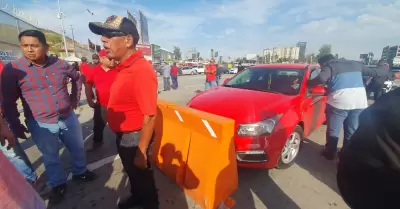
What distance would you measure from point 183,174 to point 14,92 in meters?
2.16

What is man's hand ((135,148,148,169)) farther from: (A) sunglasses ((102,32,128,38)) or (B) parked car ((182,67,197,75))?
(B) parked car ((182,67,197,75))

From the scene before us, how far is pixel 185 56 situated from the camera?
108m

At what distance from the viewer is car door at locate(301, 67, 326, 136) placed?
331 cm

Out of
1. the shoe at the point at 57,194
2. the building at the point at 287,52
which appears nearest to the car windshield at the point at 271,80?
the shoe at the point at 57,194

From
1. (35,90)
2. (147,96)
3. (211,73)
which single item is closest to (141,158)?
(147,96)

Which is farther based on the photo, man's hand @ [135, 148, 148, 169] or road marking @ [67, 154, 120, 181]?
road marking @ [67, 154, 120, 181]

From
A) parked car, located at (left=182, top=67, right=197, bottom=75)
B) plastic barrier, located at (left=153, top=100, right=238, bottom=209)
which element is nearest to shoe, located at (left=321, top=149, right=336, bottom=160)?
plastic barrier, located at (left=153, top=100, right=238, bottom=209)

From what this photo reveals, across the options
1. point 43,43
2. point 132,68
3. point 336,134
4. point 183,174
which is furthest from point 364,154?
point 43,43

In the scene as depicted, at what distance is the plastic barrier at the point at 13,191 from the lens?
977 millimetres

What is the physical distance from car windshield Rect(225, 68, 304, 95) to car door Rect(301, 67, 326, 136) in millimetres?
231

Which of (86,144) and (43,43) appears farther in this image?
(86,144)

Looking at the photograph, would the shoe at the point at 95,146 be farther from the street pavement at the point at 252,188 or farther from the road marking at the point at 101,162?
the road marking at the point at 101,162

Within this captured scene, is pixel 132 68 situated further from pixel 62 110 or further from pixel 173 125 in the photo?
pixel 62 110

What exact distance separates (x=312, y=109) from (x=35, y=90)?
4.14 metres
